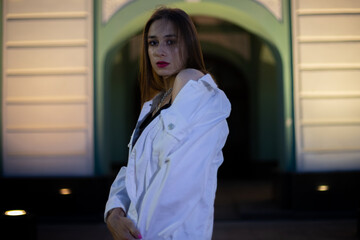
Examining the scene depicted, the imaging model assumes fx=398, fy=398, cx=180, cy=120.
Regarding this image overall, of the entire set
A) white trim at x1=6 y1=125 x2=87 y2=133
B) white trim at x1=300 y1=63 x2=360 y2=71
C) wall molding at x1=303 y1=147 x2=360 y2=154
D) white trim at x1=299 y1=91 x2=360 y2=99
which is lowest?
wall molding at x1=303 y1=147 x2=360 y2=154

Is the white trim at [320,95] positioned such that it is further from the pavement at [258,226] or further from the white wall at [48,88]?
the white wall at [48,88]

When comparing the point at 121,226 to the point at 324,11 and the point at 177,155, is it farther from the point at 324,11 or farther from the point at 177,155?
the point at 324,11

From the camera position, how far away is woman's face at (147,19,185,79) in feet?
3.72

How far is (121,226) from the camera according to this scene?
100cm

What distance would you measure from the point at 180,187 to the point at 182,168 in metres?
0.04

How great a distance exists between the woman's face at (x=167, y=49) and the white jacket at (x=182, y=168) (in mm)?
146

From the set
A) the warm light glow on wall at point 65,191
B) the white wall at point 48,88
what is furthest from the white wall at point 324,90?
the warm light glow on wall at point 65,191

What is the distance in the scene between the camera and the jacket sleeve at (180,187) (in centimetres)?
92

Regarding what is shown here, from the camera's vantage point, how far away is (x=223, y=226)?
5.31 m

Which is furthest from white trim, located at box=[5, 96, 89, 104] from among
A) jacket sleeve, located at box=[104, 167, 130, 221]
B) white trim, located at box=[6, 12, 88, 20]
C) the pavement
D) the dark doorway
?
the dark doorway

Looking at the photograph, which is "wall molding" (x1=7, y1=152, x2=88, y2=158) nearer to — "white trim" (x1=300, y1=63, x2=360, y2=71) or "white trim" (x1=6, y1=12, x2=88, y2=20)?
"white trim" (x1=6, y1=12, x2=88, y2=20)

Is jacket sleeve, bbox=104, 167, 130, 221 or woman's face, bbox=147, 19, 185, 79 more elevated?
woman's face, bbox=147, 19, 185, 79

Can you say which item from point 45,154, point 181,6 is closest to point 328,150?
point 181,6

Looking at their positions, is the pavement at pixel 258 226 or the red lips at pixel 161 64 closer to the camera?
the red lips at pixel 161 64
